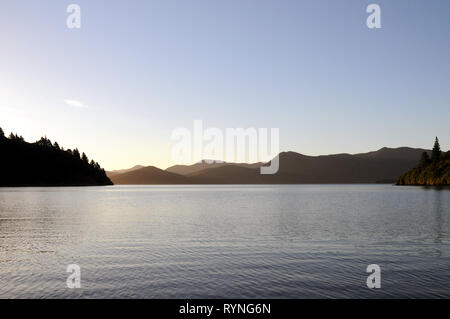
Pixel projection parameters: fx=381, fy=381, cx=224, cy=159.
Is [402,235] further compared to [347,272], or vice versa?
[402,235]

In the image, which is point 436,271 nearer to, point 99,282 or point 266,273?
point 266,273

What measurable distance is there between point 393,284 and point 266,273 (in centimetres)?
833

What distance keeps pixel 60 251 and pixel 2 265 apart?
6991 mm

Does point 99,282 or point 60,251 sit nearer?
point 99,282

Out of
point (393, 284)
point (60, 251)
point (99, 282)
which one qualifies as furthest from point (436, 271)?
point (60, 251)

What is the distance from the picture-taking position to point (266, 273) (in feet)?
89.7

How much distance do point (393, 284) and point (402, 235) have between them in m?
25.4
